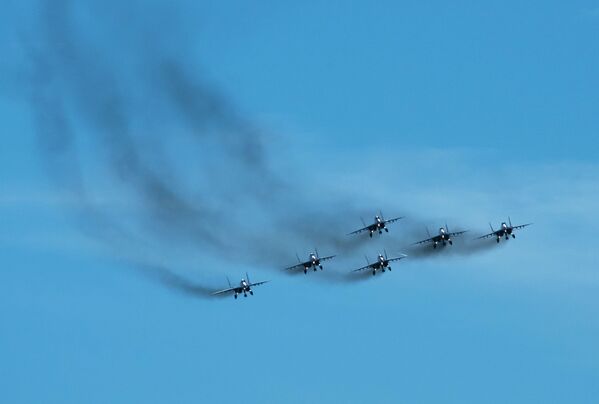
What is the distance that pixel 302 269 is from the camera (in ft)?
158

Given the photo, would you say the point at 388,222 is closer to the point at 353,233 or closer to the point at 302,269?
the point at 353,233

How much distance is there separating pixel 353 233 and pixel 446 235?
26.3ft

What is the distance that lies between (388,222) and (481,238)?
8404mm

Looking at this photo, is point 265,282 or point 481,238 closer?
point 265,282

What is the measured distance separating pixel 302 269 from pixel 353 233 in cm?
533

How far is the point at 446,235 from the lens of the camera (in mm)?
49219

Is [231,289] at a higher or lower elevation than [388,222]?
lower

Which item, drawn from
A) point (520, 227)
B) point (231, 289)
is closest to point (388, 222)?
point (520, 227)

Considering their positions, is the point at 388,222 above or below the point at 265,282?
above

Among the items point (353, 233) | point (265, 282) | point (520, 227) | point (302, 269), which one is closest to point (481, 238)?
point (520, 227)

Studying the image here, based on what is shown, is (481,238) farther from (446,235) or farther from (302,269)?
(302,269)

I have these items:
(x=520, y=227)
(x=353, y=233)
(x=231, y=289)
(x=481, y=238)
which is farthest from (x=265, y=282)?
(x=520, y=227)

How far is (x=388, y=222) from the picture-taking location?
1949 inches

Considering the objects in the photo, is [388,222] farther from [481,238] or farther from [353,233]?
[481,238]
